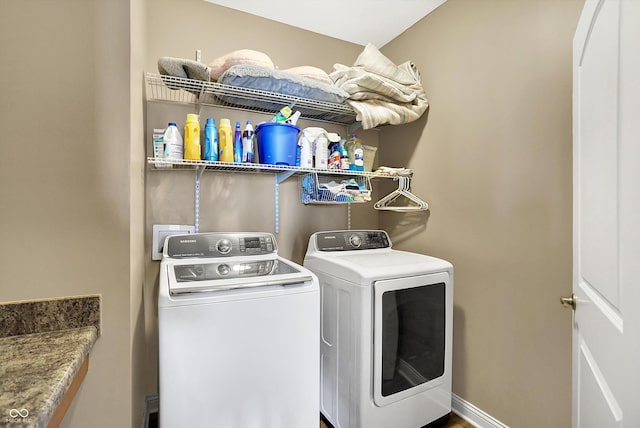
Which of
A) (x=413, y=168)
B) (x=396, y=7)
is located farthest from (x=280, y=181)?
(x=396, y=7)

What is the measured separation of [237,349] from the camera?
114cm

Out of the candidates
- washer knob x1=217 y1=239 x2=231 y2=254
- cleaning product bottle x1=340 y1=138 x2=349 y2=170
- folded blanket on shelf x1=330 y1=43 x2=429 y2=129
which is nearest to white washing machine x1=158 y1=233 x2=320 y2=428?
washer knob x1=217 y1=239 x2=231 y2=254

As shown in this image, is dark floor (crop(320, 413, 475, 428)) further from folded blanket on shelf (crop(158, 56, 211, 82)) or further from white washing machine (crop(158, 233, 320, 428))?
folded blanket on shelf (crop(158, 56, 211, 82))

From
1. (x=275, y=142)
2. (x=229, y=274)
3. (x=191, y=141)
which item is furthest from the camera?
(x=275, y=142)

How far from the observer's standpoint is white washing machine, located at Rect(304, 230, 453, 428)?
1450mm

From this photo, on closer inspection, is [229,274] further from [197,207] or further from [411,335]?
[411,335]

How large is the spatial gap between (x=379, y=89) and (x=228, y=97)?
94 centimetres

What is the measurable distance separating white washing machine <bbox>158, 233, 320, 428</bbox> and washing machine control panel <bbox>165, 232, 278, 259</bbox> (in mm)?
221

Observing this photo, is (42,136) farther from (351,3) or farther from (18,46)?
(351,3)

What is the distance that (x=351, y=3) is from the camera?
1951 millimetres

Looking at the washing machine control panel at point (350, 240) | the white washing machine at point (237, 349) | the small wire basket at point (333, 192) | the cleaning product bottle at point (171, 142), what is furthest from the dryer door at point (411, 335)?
the cleaning product bottle at point (171, 142)

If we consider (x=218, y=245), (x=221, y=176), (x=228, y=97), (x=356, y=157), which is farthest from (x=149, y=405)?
(x=356, y=157)

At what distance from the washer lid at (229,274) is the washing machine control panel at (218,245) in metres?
0.09

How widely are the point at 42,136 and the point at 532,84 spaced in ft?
6.66
